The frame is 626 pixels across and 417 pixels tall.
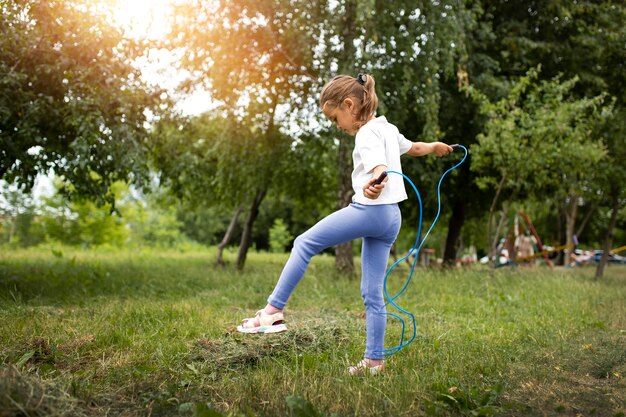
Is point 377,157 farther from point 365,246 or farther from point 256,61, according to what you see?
point 256,61

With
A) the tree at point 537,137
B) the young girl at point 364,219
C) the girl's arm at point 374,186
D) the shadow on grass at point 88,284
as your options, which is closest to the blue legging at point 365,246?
the young girl at point 364,219

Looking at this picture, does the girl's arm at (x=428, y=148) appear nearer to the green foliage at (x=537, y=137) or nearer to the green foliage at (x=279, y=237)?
the green foliage at (x=537, y=137)

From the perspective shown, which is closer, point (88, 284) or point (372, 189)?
point (372, 189)

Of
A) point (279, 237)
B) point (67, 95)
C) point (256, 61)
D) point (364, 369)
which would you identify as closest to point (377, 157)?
point (364, 369)

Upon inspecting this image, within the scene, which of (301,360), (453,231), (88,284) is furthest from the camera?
(453,231)

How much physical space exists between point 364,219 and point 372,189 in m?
0.26

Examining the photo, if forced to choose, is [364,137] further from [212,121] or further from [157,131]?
[212,121]

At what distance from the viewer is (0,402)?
7.91ft

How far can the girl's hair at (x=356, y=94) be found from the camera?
365cm

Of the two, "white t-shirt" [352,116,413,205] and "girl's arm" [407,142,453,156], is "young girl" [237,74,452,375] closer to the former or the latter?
"white t-shirt" [352,116,413,205]

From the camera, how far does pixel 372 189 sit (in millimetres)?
3309

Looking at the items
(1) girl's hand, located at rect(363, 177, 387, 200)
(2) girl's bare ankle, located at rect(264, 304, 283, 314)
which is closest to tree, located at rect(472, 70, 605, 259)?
(1) girl's hand, located at rect(363, 177, 387, 200)

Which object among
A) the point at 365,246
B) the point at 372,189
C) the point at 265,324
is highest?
the point at 372,189

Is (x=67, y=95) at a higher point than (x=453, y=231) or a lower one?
higher
